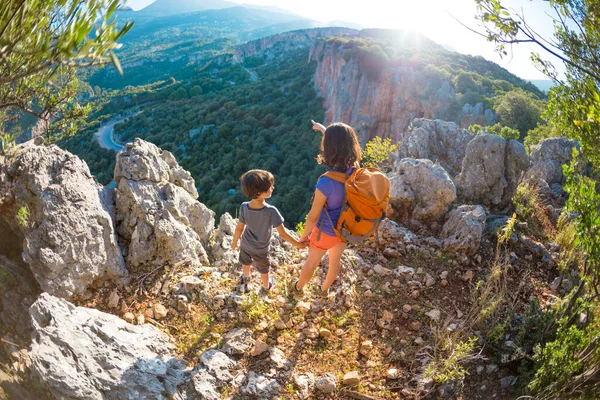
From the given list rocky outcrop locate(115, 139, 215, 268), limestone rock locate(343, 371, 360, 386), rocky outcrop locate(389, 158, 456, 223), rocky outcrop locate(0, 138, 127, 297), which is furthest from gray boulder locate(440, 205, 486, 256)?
rocky outcrop locate(0, 138, 127, 297)

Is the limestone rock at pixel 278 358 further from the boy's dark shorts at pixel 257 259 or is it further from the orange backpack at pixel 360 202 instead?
the orange backpack at pixel 360 202

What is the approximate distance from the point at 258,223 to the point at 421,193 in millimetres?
3420

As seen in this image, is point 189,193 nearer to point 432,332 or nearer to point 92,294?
point 92,294

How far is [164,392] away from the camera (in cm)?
302

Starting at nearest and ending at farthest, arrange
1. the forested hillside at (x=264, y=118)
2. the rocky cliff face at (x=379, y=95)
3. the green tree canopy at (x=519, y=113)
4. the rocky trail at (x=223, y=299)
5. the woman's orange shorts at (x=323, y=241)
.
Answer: the rocky trail at (x=223, y=299) → the woman's orange shorts at (x=323, y=241) → the green tree canopy at (x=519, y=113) → the forested hillside at (x=264, y=118) → the rocky cliff face at (x=379, y=95)

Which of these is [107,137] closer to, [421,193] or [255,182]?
[421,193]

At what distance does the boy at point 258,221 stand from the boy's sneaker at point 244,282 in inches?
8.9

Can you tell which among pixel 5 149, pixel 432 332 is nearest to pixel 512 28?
pixel 432 332

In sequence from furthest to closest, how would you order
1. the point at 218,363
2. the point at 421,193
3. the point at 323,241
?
the point at 421,193, the point at 323,241, the point at 218,363

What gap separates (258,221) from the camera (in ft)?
12.6

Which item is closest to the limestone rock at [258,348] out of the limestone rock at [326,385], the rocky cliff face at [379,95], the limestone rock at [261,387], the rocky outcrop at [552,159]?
the limestone rock at [261,387]

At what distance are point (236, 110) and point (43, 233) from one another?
47918 millimetres

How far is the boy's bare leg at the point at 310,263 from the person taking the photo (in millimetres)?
3809

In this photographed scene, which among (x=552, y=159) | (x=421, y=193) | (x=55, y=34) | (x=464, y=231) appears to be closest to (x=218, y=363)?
(x=55, y=34)
